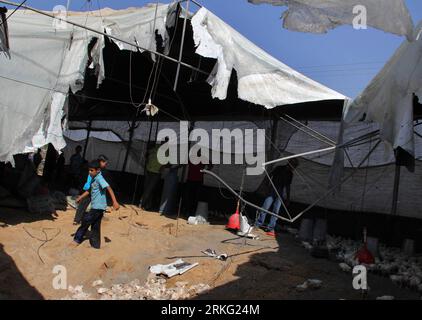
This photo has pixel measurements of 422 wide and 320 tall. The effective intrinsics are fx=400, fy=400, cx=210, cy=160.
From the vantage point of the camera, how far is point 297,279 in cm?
531

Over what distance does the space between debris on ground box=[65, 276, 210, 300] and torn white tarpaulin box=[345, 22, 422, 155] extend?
2.86 meters

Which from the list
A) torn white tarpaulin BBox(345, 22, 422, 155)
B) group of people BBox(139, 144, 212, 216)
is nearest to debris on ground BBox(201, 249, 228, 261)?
torn white tarpaulin BBox(345, 22, 422, 155)

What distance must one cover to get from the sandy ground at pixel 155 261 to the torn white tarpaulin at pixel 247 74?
269 cm

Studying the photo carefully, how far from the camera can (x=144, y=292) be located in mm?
5020

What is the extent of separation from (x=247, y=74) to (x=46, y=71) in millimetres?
3676

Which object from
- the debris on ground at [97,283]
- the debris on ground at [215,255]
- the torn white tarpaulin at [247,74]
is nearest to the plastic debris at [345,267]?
the debris on ground at [215,255]

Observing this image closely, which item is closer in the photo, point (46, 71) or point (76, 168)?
point (46, 71)

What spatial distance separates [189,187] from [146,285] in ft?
15.3

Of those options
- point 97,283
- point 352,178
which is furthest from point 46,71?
point 352,178

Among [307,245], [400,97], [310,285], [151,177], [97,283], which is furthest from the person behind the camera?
[151,177]

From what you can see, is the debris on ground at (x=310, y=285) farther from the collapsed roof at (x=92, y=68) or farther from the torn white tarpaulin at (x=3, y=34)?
the torn white tarpaulin at (x=3, y=34)

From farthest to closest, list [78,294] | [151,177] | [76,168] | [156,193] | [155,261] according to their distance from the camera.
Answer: [76,168] → [156,193] → [151,177] → [155,261] → [78,294]

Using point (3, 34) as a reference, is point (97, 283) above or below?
below

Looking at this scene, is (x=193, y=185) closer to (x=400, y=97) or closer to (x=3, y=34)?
(x=3, y=34)
